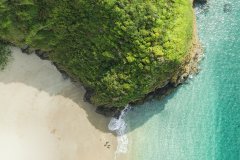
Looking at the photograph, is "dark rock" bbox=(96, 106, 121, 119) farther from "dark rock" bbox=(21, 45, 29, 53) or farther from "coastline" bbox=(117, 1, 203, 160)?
"dark rock" bbox=(21, 45, 29, 53)

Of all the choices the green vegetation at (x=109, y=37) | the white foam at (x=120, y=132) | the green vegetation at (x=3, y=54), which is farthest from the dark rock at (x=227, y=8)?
the green vegetation at (x=3, y=54)

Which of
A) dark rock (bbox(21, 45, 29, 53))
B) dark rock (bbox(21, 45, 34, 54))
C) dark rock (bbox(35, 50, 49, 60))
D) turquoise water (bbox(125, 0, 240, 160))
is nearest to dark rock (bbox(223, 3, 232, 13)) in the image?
turquoise water (bbox(125, 0, 240, 160))

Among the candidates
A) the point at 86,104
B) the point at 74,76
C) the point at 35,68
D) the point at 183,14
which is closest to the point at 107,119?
the point at 86,104

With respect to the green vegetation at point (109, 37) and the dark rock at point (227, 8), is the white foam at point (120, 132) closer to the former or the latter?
the green vegetation at point (109, 37)

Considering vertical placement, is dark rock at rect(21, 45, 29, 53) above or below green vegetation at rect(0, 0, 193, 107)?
below

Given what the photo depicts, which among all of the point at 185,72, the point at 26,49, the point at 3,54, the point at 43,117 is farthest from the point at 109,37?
the point at 3,54
